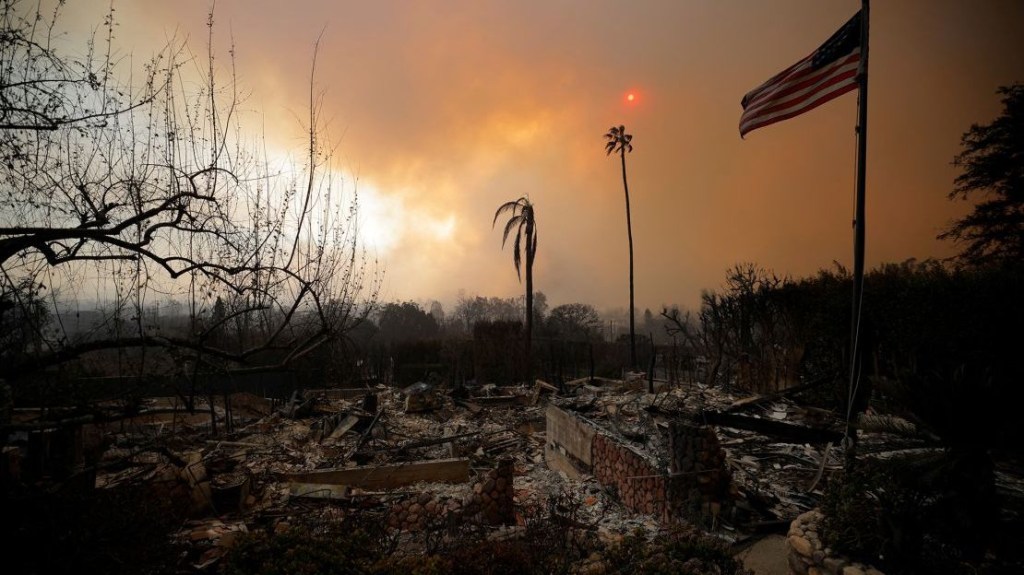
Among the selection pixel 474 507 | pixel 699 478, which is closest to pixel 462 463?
pixel 474 507

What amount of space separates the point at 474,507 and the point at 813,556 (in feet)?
14.6

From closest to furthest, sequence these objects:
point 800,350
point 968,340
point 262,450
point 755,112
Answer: point 755,112
point 968,340
point 262,450
point 800,350

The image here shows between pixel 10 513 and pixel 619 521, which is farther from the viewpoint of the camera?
pixel 619 521

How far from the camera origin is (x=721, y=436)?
8.76 metres

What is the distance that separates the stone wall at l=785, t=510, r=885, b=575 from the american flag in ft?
17.0

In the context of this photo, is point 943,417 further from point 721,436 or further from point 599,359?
point 599,359

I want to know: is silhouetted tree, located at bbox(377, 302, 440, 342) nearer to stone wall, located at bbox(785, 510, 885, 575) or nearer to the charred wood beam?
the charred wood beam

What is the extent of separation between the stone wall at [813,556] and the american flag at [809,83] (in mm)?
5174

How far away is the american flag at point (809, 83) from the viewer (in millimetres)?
5297

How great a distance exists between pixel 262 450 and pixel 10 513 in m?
7.49

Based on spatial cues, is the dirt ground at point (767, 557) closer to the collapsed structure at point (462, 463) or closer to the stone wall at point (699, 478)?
the collapsed structure at point (462, 463)

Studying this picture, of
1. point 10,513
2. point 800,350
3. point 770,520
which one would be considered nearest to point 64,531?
point 10,513

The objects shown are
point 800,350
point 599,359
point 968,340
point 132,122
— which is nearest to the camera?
point 132,122

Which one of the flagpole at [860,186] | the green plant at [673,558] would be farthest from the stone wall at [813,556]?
the flagpole at [860,186]
